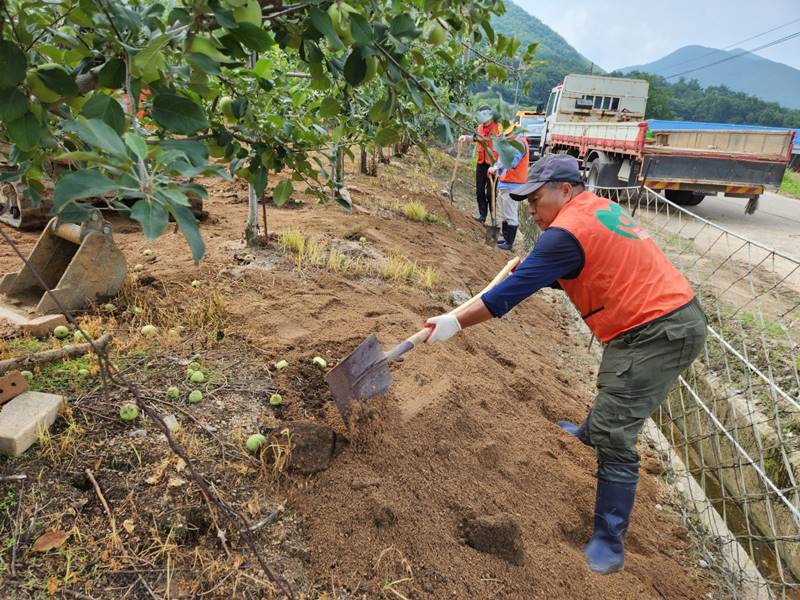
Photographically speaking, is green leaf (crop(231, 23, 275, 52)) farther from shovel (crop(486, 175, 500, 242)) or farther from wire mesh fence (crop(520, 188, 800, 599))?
shovel (crop(486, 175, 500, 242))

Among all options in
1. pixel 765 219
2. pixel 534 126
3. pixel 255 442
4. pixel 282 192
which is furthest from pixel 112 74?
pixel 534 126

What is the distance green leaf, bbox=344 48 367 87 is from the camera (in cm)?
127

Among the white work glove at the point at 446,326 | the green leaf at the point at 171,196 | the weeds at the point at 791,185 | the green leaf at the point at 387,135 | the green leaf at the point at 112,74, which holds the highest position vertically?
the green leaf at the point at 112,74

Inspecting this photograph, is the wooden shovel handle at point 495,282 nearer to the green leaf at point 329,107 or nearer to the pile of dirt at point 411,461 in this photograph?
the pile of dirt at point 411,461

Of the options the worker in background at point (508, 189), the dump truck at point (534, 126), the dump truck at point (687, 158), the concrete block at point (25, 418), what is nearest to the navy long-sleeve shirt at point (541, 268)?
the concrete block at point (25, 418)

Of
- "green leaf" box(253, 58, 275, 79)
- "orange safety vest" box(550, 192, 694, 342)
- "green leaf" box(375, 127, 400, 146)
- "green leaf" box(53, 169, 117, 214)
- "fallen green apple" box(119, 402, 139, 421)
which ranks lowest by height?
"fallen green apple" box(119, 402, 139, 421)

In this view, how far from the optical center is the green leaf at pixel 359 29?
1160 mm

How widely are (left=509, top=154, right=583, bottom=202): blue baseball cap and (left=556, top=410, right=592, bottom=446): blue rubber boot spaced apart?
1.42 meters

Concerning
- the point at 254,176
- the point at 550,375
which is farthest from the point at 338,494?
the point at 550,375

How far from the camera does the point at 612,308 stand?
97.9 inches

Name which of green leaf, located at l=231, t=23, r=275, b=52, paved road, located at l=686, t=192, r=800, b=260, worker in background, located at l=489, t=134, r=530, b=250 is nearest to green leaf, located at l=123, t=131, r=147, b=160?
green leaf, located at l=231, t=23, r=275, b=52

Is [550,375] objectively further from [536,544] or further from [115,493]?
[115,493]

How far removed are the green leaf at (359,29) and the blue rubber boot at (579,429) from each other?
2.60 meters

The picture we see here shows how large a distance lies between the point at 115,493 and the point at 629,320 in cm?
232
